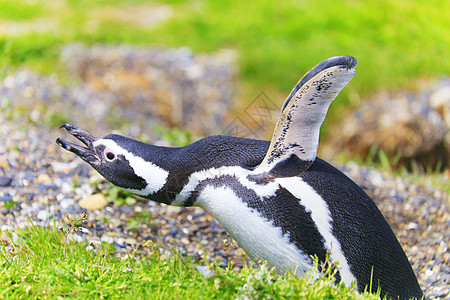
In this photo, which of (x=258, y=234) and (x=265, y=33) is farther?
(x=265, y=33)

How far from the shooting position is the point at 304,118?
5.96 ft

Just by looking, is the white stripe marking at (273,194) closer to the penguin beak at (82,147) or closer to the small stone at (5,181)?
the penguin beak at (82,147)

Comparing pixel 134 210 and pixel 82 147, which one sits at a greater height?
pixel 82 147

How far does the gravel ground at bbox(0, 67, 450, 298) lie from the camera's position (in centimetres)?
257

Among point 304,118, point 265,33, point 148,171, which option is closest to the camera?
point 304,118

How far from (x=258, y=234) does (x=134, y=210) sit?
1049 millimetres

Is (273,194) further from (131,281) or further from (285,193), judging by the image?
(131,281)

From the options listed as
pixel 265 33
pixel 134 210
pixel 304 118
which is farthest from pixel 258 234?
pixel 265 33

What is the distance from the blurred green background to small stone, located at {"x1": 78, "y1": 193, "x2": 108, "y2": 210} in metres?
2.26

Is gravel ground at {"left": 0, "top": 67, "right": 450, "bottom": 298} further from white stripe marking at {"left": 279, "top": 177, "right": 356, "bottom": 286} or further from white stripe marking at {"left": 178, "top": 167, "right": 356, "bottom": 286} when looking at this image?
white stripe marking at {"left": 279, "top": 177, "right": 356, "bottom": 286}

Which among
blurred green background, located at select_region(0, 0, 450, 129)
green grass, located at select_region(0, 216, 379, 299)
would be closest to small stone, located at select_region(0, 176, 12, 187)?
green grass, located at select_region(0, 216, 379, 299)

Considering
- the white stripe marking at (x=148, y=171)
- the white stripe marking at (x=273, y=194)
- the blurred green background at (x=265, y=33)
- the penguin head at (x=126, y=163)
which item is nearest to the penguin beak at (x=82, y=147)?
the penguin head at (x=126, y=163)

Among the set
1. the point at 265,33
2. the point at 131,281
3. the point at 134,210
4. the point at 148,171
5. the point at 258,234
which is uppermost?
the point at 265,33

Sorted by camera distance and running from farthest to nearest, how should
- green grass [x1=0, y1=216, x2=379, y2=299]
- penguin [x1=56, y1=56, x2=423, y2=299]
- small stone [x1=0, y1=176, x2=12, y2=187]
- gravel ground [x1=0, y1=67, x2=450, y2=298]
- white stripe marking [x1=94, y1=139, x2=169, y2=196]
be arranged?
small stone [x1=0, y1=176, x2=12, y2=187] → gravel ground [x1=0, y1=67, x2=450, y2=298] → white stripe marking [x1=94, y1=139, x2=169, y2=196] → penguin [x1=56, y1=56, x2=423, y2=299] → green grass [x1=0, y1=216, x2=379, y2=299]
